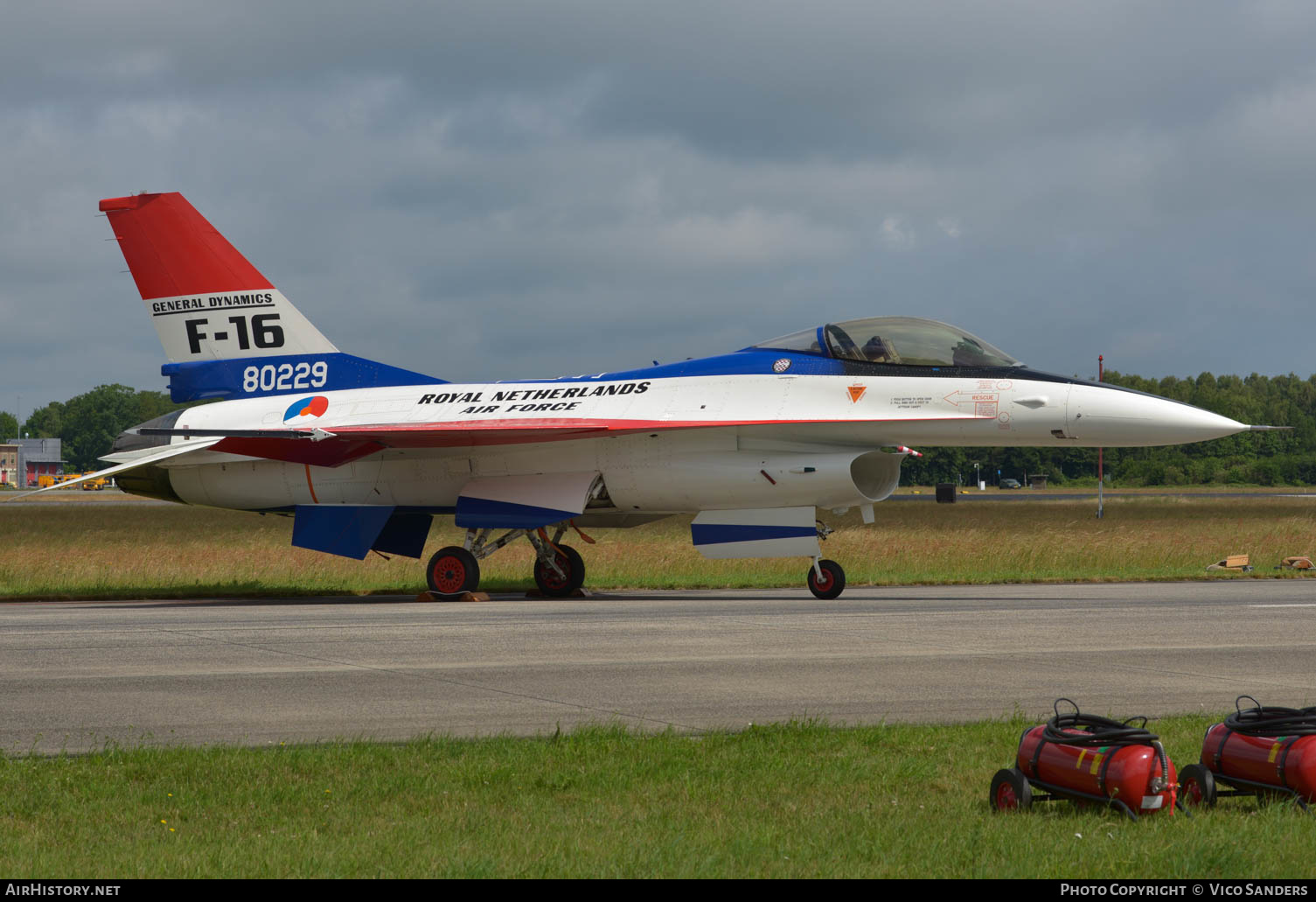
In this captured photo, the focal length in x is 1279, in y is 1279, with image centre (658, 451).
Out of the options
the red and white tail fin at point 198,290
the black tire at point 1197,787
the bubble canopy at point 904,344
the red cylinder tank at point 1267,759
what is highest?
the red and white tail fin at point 198,290

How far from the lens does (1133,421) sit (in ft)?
51.1

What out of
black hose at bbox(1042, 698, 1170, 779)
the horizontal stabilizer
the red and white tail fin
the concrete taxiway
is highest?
the red and white tail fin

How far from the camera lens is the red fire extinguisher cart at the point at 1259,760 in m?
5.39

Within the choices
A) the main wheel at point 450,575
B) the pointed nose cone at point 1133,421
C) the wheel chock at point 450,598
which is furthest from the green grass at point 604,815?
the main wheel at point 450,575

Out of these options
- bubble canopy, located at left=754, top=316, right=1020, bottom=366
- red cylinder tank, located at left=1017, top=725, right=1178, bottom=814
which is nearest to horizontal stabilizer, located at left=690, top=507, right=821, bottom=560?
bubble canopy, located at left=754, top=316, right=1020, bottom=366

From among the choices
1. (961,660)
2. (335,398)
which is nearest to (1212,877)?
(961,660)

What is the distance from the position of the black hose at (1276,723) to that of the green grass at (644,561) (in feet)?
48.7

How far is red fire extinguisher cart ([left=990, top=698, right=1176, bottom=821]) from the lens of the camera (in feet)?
17.1

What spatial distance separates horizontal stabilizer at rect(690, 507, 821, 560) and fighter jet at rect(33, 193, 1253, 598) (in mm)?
30

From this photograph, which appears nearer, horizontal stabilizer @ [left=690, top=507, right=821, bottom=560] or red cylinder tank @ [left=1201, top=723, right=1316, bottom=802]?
red cylinder tank @ [left=1201, top=723, right=1316, bottom=802]

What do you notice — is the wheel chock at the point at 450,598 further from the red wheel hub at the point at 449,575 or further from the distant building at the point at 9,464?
the distant building at the point at 9,464

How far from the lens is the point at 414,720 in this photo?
7766mm

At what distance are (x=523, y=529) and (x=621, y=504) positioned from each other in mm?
1417

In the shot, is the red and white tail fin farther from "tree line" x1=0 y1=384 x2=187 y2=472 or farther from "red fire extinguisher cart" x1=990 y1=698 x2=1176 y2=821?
"tree line" x1=0 y1=384 x2=187 y2=472
